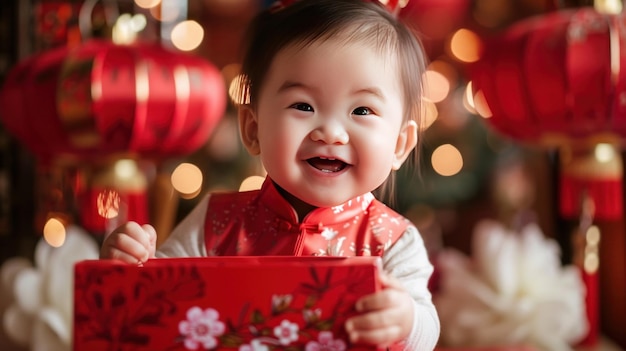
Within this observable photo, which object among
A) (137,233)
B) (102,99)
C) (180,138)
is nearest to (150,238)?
(137,233)

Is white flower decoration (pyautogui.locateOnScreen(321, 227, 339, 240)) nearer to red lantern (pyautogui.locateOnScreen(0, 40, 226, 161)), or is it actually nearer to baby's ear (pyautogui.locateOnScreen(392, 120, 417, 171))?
baby's ear (pyautogui.locateOnScreen(392, 120, 417, 171))

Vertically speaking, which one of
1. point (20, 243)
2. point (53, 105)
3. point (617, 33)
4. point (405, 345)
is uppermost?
point (617, 33)

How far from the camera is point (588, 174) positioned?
1.37 metres

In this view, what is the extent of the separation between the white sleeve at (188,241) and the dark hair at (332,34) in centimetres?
11

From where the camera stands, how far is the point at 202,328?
512mm

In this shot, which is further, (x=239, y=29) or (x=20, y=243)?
(x=239, y=29)

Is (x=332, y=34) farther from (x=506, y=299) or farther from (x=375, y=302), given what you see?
(x=506, y=299)

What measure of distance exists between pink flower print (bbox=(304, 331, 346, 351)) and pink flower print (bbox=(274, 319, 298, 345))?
1cm

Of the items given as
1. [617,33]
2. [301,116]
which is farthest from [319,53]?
[617,33]

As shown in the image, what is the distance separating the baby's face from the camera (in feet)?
1.96

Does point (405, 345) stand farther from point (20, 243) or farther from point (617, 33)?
point (20, 243)

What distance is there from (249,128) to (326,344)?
0.22 meters

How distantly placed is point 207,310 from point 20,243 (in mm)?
1434

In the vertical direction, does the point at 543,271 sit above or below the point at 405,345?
below
